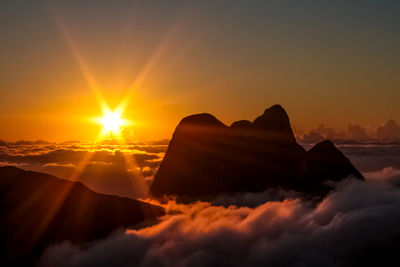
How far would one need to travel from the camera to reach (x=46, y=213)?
14625 centimetres

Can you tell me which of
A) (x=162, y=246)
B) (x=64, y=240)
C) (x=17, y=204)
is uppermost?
(x=17, y=204)

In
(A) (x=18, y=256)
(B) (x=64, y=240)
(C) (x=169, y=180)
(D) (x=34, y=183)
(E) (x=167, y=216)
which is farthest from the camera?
(C) (x=169, y=180)

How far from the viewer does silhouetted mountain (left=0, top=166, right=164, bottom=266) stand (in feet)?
452

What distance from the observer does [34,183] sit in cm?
15388

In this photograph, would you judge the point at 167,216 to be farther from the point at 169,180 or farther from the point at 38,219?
the point at 38,219

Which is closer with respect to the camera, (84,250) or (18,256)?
(18,256)

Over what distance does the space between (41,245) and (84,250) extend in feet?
60.2

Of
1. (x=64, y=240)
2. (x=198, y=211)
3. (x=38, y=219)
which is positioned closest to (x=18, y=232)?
(x=38, y=219)

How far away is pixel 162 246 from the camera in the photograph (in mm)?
199375

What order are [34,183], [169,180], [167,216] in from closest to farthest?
1. [34,183]
2. [167,216]
3. [169,180]

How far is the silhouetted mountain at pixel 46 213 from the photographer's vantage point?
452 feet

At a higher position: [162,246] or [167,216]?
[167,216]

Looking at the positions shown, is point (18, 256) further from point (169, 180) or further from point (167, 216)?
point (169, 180)

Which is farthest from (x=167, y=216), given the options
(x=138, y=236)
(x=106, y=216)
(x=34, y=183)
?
(x=34, y=183)
